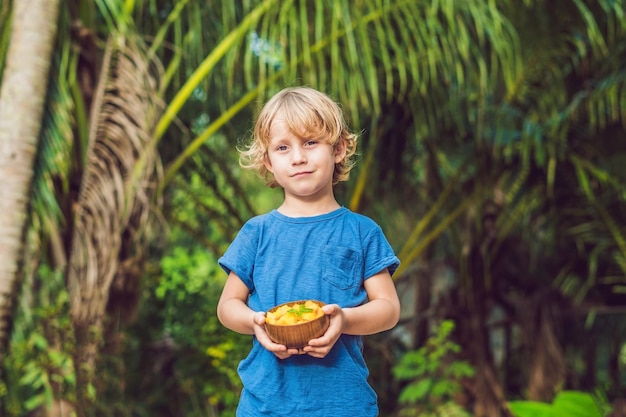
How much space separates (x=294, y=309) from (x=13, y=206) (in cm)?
217

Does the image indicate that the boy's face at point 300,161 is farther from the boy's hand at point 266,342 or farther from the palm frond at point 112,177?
the palm frond at point 112,177

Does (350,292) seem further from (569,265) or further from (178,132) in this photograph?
(569,265)

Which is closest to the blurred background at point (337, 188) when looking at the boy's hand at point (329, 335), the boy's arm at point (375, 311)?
the boy's arm at point (375, 311)

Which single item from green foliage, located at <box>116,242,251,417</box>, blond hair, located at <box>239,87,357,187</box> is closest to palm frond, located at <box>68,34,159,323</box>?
green foliage, located at <box>116,242,251,417</box>

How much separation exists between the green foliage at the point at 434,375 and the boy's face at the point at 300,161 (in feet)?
10.9

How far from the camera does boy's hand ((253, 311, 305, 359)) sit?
140cm

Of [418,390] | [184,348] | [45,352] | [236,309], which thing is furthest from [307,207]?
[184,348]

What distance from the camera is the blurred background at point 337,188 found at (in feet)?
11.6

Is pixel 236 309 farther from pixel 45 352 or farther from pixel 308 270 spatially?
pixel 45 352

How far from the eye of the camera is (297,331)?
4.49 feet

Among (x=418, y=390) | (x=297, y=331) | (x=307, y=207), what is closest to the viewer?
(x=297, y=331)

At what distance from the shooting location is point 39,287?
582 centimetres

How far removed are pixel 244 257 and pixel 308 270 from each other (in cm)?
14

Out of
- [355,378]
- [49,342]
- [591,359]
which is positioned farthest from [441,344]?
[355,378]
